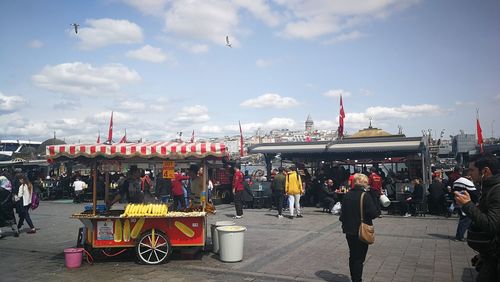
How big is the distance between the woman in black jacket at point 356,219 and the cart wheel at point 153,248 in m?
4.01

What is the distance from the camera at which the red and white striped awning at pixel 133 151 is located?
8.02m

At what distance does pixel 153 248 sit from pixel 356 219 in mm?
4448

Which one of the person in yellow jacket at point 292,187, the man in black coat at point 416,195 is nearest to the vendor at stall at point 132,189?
the person in yellow jacket at point 292,187

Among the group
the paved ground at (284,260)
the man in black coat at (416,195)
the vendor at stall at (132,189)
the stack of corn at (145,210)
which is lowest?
the paved ground at (284,260)

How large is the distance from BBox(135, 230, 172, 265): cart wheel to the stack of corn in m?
0.41

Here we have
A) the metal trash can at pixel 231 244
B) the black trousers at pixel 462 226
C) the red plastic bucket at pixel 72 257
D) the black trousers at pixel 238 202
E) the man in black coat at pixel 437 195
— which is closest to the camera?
the red plastic bucket at pixel 72 257

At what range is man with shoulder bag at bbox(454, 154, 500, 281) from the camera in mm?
3571

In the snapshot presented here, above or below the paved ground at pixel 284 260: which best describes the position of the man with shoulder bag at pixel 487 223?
above

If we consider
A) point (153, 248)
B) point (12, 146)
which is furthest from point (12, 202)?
point (12, 146)

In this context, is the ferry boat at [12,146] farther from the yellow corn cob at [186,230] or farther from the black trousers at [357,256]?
the black trousers at [357,256]

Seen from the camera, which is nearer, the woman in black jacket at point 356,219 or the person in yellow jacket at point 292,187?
the woman in black jacket at point 356,219

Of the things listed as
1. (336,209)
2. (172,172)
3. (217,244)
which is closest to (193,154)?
(172,172)

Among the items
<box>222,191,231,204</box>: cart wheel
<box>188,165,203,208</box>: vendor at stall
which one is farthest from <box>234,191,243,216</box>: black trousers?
<box>222,191,231,204</box>: cart wheel

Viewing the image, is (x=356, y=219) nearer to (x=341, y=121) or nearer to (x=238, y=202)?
(x=238, y=202)
